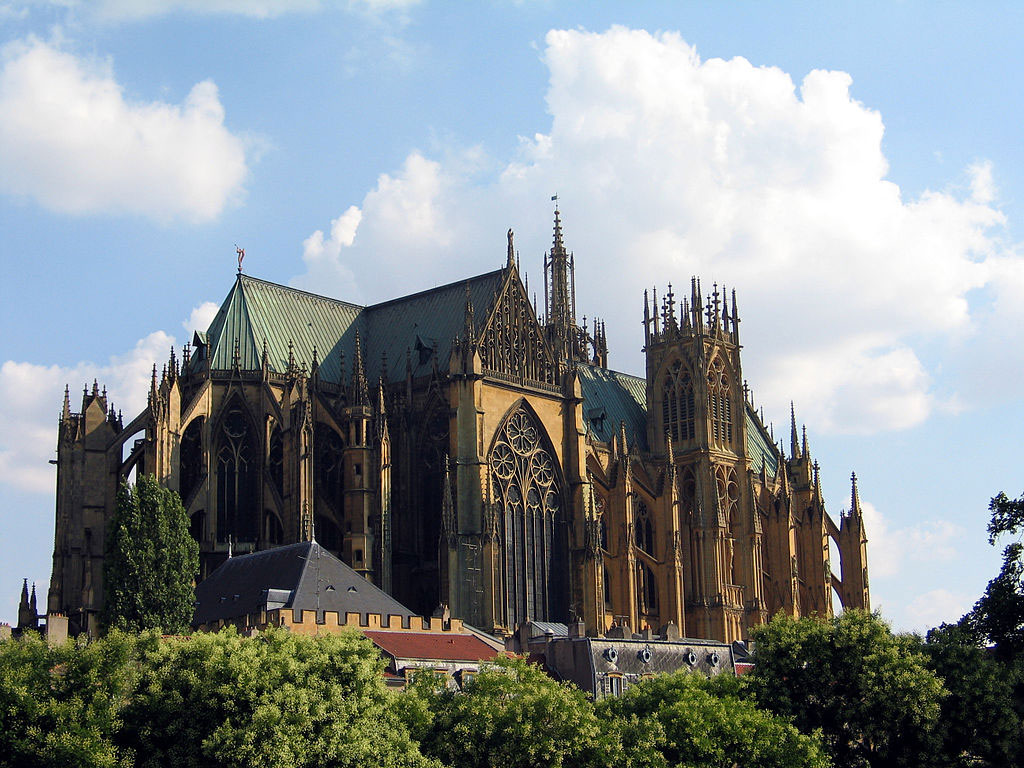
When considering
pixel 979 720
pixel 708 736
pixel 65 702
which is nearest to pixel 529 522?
pixel 979 720

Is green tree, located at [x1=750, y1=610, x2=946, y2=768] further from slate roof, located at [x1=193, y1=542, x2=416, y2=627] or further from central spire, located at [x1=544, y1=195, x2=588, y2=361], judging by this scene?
central spire, located at [x1=544, y1=195, x2=588, y2=361]

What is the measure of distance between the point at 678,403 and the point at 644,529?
1102 centimetres

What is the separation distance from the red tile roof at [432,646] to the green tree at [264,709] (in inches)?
745

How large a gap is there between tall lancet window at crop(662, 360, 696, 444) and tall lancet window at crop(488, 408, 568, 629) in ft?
64.3

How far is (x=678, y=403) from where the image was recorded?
120562 mm

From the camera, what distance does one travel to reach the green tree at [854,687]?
62594mm

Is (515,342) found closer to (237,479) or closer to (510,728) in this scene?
(237,479)

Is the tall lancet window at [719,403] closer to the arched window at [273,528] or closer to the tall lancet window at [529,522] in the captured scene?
the tall lancet window at [529,522]

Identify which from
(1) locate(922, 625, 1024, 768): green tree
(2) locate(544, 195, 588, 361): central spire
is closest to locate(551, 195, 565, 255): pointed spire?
(2) locate(544, 195, 588, 361): central spire

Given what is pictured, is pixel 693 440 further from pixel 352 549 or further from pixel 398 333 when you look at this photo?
pixel 352 549

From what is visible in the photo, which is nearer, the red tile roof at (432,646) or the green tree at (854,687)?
the green tree at (854,687)

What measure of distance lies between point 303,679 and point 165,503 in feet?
91.6

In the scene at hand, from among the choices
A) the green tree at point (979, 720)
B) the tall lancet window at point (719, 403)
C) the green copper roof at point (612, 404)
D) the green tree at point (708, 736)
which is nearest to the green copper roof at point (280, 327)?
the green copper roof at point (612, 404)

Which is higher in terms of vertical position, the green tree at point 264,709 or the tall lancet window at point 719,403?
the tall lancet window at point 719,403
